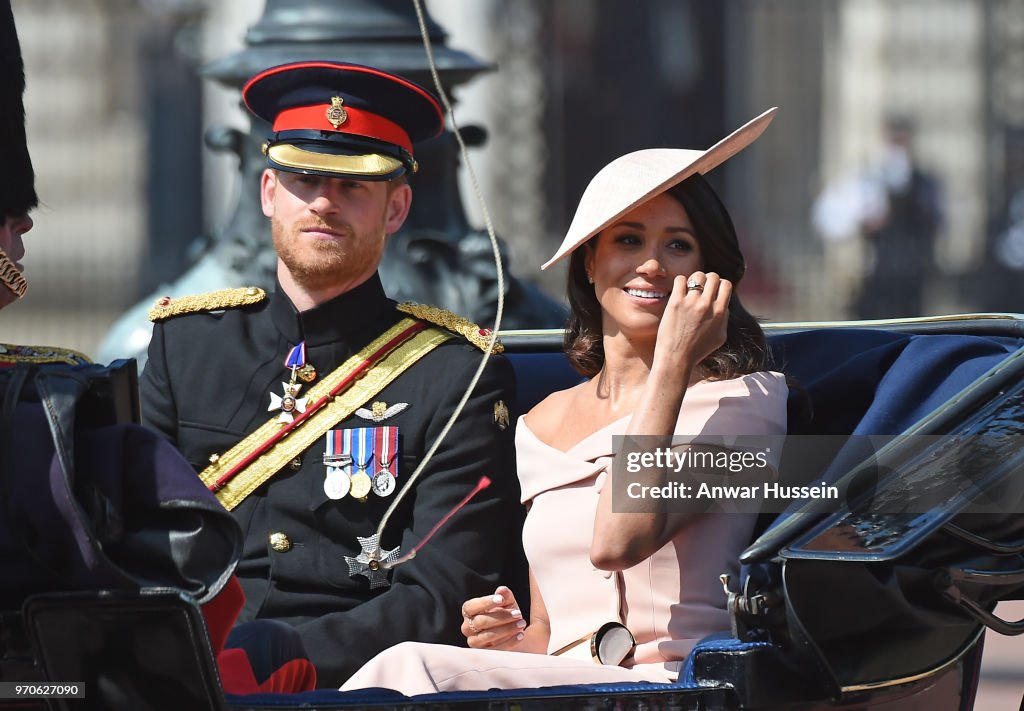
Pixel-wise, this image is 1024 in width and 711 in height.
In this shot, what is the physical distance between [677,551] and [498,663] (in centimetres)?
42

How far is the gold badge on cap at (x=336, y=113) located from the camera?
4.25 meters

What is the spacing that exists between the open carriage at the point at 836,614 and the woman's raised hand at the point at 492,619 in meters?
0.44

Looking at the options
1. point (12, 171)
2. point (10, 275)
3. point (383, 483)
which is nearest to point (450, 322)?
point (383, 483)

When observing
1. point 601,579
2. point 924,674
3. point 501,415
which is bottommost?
point 924,674

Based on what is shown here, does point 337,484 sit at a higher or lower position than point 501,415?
lower

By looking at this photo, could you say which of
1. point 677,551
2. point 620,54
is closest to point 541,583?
point 677,551

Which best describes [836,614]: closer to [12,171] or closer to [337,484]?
[337,484]

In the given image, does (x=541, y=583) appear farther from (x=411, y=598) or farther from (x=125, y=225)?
(x=125, y=225)

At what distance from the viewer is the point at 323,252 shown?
4.15 m

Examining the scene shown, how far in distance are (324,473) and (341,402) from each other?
0.18 metres

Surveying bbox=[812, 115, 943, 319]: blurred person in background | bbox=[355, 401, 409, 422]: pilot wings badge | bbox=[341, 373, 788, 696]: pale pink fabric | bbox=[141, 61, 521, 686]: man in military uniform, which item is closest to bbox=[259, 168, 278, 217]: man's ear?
bbox=[141, 61, 521, 686]: man in military uniform

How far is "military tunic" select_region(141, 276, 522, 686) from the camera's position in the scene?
3.95 metres

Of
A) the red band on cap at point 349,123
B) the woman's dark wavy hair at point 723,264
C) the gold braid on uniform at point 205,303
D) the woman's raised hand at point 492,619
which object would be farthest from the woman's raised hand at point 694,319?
the gold braid on uniform at point 205,303

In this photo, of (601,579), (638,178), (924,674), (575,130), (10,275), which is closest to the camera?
(10,275)
